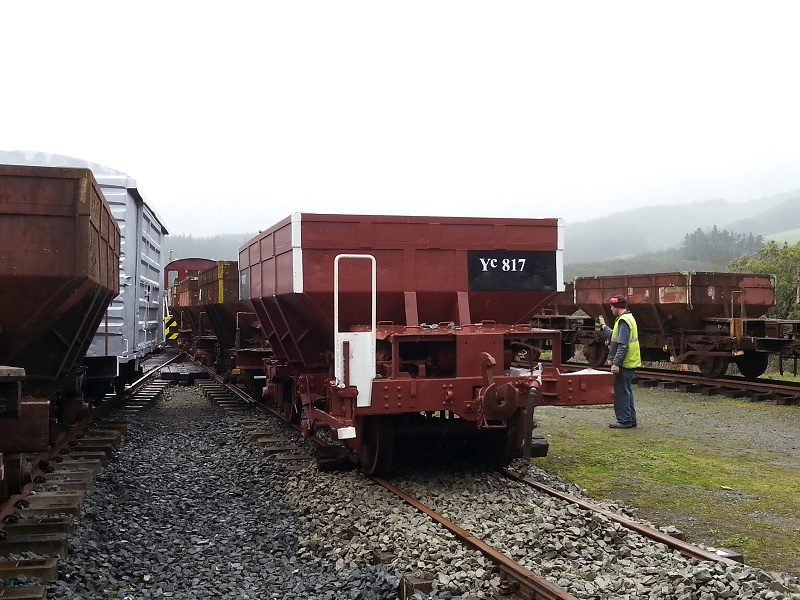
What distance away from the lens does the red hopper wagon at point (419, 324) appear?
599cm

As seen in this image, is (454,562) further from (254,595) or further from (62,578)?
(62,578)

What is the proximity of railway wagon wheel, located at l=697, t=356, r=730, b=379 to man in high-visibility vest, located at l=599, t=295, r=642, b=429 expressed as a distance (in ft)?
20.8

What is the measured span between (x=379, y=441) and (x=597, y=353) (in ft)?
42.0

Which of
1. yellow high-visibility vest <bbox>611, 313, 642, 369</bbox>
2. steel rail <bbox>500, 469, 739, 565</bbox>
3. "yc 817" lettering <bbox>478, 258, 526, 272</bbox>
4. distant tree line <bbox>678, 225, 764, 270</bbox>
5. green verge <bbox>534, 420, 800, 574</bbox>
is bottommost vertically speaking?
green verge <bbox>534, 420, 800, 574</bbox>

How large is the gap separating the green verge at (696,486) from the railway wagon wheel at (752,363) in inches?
294

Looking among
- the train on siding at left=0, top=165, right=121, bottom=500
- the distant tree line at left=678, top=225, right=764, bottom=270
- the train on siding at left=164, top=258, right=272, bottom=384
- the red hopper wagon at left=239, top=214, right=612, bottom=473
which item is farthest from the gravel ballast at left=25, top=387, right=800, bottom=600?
the distant tree line at left=678, top=225, right=764, bottom=270

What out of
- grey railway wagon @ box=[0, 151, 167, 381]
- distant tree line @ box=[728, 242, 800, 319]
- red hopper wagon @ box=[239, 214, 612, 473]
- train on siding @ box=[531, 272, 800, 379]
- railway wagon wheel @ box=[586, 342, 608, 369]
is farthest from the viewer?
distant tree line @ box=[728, 242, 800, 319]

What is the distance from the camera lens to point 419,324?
7.00 m

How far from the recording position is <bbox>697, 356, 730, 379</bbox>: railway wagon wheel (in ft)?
50.0

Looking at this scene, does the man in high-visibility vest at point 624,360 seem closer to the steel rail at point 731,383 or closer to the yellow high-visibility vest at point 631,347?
the yellow high-visibility vest at point 631,347

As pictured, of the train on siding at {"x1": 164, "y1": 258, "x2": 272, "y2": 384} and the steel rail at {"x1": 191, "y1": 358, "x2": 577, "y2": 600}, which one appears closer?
the steel rail at {"x1": 191, "y1": 358, "x2": 577, "y2": 600}

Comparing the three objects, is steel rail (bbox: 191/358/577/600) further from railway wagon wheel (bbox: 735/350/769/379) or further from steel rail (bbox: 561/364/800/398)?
railway wagon wheel (bbox: 735/350/769/379)

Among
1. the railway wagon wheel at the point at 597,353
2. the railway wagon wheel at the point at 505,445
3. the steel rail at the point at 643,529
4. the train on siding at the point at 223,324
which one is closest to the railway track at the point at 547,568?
the steel rail at the point at 643,529

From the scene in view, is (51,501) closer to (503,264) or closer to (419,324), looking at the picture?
(419,324)
